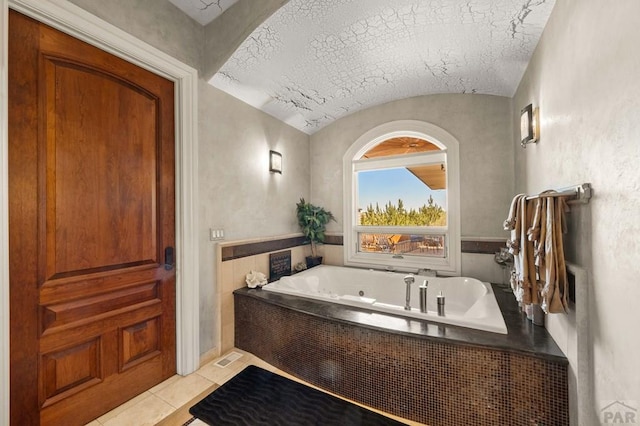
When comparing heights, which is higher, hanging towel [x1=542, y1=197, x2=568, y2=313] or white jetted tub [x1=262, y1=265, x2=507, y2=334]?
hanging towel [x1=542, y1=197, x2=568, y2=313]

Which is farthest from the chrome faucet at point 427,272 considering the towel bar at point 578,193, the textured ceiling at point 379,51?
the textured ceiling at point 379,51

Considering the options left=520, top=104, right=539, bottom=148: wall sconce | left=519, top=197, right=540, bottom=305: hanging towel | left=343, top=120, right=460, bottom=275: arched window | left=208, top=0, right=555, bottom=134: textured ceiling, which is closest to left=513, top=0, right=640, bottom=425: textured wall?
left=519, top=197, right=540, bottom=305: hanging towel

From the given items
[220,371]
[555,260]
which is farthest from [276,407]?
[555,260]

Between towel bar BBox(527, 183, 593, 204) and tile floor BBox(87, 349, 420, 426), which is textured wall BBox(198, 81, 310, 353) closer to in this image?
tile floor BBox(87, 349, 420, 426)

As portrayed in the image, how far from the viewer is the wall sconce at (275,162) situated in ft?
9.64

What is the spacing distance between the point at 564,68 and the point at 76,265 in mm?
2831

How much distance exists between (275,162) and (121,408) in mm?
2351

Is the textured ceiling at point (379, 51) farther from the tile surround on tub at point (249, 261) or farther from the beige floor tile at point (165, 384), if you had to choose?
the beige floor tile at point (165, 384)

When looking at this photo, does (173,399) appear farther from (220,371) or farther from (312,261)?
(312,261)

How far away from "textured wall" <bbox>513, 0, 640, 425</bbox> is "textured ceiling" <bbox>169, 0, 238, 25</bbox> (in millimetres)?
2192

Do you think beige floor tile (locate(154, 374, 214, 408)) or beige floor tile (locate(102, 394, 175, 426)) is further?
beige floor tile (locate(154, 374, 214, 408))

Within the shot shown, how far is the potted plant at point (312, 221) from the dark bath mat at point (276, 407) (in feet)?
5.39

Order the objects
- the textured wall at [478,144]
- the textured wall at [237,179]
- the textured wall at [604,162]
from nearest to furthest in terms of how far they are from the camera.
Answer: the textured wall at [604,162] → the textured wall at [237,179] → the textured wall at [478,144]

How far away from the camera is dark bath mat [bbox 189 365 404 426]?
5.13ft
